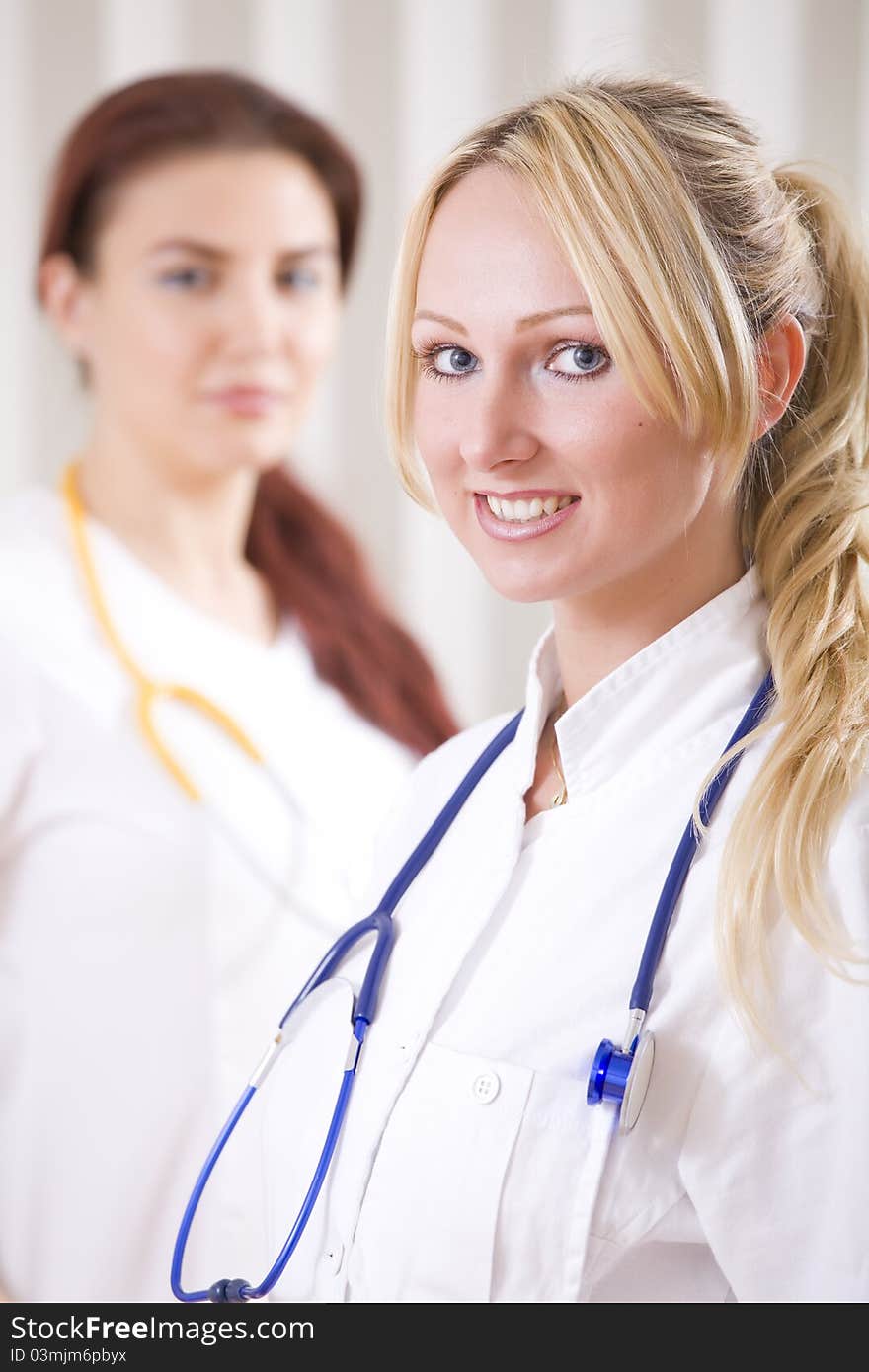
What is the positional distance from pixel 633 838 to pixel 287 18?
1821mm

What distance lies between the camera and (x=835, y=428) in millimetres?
989

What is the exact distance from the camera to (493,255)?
90 centimetres

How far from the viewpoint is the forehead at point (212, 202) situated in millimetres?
1855

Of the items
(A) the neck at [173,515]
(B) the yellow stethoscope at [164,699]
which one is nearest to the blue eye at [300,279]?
(A) the neck at [173,515]

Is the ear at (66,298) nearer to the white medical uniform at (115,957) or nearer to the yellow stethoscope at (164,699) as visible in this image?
the yellow stethoscope at (164,699)

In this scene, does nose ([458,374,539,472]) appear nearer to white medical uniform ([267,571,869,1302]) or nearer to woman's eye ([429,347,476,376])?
woman's eye ([429,347,476,376])

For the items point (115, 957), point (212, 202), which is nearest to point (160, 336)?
point (212, 202)

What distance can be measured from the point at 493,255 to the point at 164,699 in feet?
3.46

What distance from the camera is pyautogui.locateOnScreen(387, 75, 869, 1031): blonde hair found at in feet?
2.77

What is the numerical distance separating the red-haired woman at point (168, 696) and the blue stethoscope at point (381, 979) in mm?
519

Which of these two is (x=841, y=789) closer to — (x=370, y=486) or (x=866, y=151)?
(x=866, y=151)

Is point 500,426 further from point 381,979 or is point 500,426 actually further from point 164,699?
point 164,699
